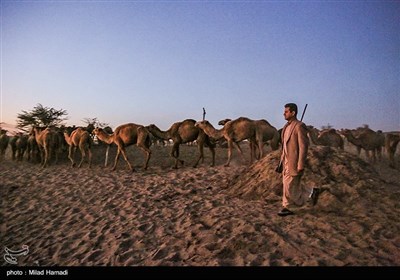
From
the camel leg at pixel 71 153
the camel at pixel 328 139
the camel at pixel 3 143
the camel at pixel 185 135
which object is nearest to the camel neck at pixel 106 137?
the camel leg at pixel 71 153

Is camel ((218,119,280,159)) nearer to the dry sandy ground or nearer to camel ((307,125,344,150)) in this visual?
the dry sandy ground

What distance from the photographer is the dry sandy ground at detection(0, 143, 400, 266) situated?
4.30m

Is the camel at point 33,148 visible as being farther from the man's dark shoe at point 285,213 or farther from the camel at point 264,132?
the man's dark shoe at point 285,213

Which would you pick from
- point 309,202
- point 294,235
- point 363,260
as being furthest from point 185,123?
point 363,260

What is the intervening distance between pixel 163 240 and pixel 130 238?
0.68 meters

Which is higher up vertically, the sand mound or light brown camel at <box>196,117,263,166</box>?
light brown camel at <box>196,117,263,166</box>

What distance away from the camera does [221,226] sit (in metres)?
5.26

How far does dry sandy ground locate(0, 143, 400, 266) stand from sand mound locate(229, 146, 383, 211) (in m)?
0.03

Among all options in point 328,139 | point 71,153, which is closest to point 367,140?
point 328,139

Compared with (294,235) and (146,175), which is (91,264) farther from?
(146,175)

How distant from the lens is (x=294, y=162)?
566 cm

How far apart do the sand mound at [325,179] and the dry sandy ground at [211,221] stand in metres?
0.03

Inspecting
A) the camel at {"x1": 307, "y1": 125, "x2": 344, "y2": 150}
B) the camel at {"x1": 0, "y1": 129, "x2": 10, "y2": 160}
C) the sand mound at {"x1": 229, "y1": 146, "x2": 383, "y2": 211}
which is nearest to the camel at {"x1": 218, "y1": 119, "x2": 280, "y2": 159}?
the sand mound at {"x1": 229, "y1": 146, "x2": 383, "y2": 211}

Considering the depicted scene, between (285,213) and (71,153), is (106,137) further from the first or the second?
(285,213)
